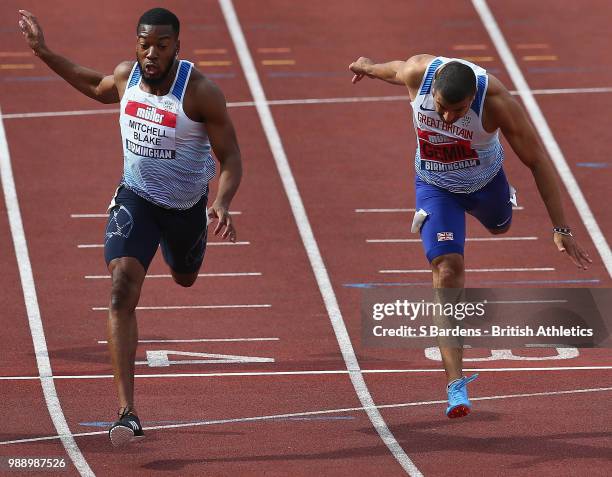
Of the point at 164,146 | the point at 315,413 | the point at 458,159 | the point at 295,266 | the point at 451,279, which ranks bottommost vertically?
the point at 315,413

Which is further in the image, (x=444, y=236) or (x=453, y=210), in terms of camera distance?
(x=453, y=210)

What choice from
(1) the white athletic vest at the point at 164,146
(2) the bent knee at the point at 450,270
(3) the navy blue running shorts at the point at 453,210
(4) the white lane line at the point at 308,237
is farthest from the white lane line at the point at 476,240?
(1) the white athletic vest at the point at 164,146

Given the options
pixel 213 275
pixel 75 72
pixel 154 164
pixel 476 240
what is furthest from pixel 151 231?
pixel 476 240

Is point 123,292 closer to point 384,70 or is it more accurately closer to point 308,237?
point 384,70

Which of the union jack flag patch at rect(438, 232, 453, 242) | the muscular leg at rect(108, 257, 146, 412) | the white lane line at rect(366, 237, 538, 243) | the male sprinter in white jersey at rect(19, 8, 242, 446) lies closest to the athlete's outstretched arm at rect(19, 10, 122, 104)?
the male sprinter in white jersey at rect(19, 8, 242, 446)

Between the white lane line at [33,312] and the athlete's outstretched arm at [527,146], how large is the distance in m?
2.96

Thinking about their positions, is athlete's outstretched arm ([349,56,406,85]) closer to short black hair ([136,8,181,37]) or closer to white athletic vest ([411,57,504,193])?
white athletic vest ([411,57,504,193])

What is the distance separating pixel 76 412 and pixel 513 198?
2.97 m

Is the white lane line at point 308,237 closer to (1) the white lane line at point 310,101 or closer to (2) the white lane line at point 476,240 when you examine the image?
(1) the white lane line at point 310,101

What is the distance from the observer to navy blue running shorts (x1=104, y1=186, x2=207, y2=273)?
966 centimetres

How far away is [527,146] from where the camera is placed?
9.73 metres

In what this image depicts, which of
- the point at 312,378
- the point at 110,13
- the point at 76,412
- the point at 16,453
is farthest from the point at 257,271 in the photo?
the point at 110,13

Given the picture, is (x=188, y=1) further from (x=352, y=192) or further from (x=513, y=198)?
(x=513, y=198)

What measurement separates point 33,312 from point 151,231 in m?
3.72
